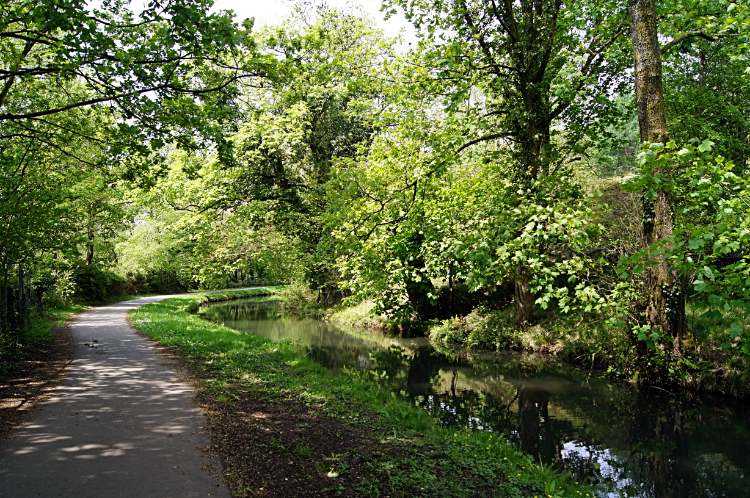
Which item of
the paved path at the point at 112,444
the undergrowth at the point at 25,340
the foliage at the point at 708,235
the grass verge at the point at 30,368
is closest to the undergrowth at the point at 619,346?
the foliage at the point at 708,235

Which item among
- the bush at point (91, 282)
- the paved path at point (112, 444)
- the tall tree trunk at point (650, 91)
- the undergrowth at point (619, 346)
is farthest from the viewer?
the bush at point (91, 282)

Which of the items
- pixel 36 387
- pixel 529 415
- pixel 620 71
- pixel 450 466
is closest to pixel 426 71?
pixel 620 71

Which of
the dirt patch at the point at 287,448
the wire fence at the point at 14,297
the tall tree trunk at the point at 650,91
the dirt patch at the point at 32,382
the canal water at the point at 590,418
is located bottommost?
the canal water at the point at 590,418

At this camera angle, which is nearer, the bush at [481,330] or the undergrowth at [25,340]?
the undergrowth at [25,340]

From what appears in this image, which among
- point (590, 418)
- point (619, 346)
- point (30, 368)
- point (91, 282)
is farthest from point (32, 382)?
point (91, 282)

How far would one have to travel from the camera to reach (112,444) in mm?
5520

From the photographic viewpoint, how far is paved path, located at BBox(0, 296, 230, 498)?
4.49 meters

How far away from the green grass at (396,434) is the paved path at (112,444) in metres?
1.21

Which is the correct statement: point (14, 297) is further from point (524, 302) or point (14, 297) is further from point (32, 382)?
point (524, 302)

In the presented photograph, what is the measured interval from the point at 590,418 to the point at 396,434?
14.6 feet

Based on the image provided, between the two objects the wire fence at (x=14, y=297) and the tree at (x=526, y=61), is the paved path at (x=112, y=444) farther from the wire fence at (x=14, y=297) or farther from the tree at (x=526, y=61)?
the tree at (x=526, y=61)

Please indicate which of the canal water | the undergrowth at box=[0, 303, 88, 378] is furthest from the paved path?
the canal water

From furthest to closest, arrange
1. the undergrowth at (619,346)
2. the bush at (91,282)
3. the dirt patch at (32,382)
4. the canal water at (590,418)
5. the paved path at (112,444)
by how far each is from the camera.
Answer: the bush at (91,282) < the undergrowth at (619,346) < the canal water at (590,418) < the dirt patch at (32,382) < the paved path at (112,444)

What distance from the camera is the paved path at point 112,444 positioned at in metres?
4.49
